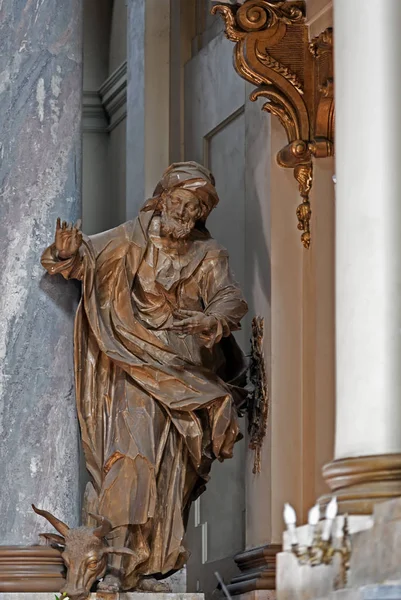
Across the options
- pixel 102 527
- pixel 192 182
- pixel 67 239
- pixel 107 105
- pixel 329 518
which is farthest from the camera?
pixel 107 105

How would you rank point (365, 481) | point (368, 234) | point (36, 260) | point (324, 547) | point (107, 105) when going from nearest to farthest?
1. point (324, 547)
2. point (365, 481)
3. point (368, 234)
4. point (36, 260)
5. point (107, 105)

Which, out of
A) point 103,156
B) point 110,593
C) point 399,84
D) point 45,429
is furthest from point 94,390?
point 103,156

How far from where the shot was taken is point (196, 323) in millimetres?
7734

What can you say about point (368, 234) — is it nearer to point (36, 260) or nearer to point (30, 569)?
point (36, 260)

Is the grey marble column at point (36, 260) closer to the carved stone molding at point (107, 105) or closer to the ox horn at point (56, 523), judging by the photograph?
the ox horn at point (56, 523)

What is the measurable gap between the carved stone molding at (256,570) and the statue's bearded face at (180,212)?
1.76 metres

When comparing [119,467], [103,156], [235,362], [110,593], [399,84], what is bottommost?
[110,593]

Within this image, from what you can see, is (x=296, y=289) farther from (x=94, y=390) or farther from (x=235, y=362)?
(x=94, y=390)

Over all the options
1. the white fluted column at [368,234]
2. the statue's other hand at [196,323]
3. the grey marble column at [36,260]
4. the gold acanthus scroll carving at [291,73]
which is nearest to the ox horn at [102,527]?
the grey marble column at [36,260]

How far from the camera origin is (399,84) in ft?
21.0

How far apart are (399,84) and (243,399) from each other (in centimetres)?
253

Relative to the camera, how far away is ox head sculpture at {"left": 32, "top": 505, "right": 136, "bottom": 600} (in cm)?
734

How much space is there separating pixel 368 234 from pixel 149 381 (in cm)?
205

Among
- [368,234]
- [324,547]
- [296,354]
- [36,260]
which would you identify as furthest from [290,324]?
[324,547]
